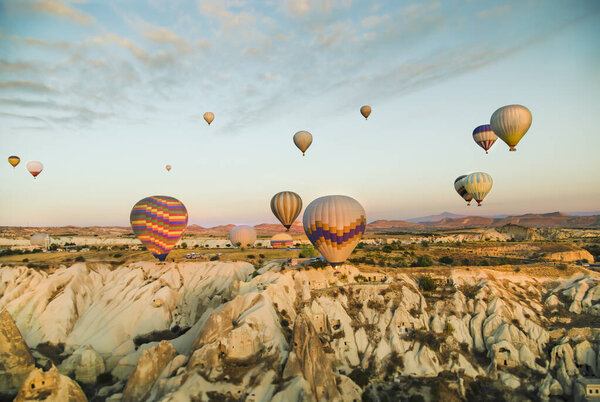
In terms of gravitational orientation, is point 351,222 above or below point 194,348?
above

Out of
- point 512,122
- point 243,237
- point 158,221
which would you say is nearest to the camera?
point 512,122

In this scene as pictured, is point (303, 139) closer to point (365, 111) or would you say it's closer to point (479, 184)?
point (365, 111)

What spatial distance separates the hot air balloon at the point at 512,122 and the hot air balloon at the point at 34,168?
83.5 meters

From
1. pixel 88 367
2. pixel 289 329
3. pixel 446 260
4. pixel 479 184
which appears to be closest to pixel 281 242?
pixel 446 260

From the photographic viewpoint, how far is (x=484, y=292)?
39.0 m

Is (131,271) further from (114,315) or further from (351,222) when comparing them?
(351,222)

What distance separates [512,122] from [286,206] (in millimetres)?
33393

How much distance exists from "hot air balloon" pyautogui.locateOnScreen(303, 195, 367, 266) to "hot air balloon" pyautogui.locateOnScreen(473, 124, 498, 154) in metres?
28.1

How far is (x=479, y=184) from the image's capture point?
58.6m

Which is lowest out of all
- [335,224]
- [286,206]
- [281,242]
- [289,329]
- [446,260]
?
[289,329]

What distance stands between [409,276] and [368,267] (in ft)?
16.7

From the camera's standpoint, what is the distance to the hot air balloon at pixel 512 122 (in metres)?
44.3

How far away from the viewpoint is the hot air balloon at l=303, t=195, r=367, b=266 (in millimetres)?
38156

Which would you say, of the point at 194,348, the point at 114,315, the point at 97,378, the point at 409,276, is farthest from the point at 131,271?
the point at 409,276
